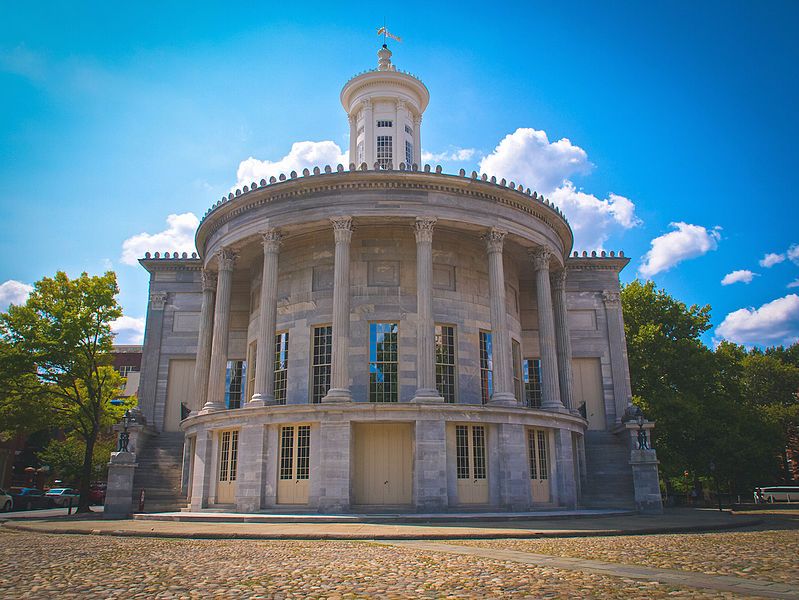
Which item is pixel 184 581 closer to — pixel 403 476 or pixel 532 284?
pixel 403 476

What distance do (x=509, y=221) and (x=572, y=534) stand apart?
17836 millimetres

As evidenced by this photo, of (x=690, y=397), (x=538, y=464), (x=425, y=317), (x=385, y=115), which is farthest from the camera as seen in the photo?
(x=690, y=397)

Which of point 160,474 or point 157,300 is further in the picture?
point 157,300

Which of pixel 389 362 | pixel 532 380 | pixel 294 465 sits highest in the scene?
pixel 532 380

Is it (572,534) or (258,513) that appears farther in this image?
(258,513)

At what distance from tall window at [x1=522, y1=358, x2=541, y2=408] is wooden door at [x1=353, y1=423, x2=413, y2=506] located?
35.9ft

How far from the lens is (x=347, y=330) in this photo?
92.9 feet

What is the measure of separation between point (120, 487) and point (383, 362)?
12.7 metres

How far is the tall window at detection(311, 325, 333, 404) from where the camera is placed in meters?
30.2

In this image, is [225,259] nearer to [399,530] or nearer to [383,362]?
[383,362]

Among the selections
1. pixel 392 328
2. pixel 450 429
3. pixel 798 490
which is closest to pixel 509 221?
pixel 392 328

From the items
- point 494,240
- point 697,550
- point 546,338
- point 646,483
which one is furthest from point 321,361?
point 697,550

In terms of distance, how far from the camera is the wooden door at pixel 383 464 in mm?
27297

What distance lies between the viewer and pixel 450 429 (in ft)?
89.9
